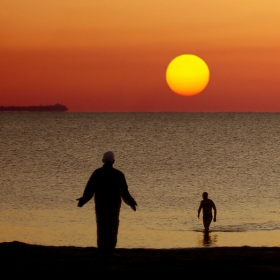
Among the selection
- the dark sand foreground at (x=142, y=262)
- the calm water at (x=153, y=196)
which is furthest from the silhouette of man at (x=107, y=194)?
the calm water at (x=153, y=196)

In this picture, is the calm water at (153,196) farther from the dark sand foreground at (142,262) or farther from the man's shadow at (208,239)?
the dark sand foreground at (142,262)

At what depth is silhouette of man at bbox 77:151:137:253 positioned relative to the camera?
13.8m

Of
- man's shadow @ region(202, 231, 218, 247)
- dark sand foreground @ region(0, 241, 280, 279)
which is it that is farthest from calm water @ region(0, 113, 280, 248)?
dark sand foreground @ region(0, 241, 280, 279)

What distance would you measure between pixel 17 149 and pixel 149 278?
7816cm

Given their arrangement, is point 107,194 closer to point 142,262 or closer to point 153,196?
point 142,262

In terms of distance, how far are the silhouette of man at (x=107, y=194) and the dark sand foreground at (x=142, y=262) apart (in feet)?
1.48

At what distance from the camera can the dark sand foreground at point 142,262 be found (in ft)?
36.9

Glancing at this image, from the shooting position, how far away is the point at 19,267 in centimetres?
1169

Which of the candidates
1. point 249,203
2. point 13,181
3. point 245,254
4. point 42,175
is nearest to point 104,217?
point 245,254

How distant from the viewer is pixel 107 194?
13758mm

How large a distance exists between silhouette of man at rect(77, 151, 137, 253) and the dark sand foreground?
0.45 metres

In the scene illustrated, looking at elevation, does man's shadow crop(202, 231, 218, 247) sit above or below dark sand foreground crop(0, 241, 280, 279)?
above

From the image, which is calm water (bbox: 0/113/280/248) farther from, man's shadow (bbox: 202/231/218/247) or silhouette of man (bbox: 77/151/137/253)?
silhouette of man (bbox: 77/151/137/253)

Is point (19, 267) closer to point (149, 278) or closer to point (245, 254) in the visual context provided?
point (149, 278)
